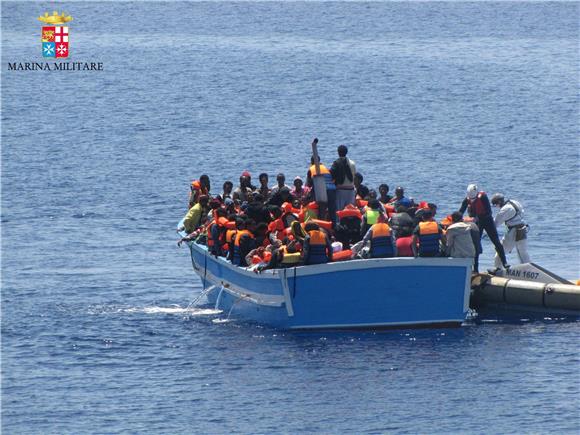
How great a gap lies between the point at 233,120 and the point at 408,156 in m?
12.6

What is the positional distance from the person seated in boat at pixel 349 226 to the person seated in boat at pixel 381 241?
145cm

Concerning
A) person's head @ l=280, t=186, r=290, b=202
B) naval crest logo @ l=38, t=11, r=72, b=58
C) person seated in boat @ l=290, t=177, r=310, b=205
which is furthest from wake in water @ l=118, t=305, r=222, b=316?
naval crest logo @ l=38, t=11, r=72, b=58

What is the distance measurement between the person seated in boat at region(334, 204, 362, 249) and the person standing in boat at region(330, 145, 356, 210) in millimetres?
792

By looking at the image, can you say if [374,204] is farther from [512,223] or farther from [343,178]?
[512,223]

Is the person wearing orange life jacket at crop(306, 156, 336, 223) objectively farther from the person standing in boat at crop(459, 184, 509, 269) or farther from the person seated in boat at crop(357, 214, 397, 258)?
the person standing in boat at crop(459, 184, 509, 269)

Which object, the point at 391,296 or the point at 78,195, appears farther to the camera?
the point at 78,195

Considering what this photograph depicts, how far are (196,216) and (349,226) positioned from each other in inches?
191

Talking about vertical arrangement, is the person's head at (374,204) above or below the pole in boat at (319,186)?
below

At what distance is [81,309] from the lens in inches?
1400

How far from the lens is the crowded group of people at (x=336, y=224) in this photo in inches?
1195

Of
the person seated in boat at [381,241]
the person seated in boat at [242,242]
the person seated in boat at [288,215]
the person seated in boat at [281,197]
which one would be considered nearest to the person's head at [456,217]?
the person seated in boat at [381,241]

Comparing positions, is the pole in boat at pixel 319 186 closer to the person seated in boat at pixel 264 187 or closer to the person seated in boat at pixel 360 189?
the person seated in boat at pixel 360 189

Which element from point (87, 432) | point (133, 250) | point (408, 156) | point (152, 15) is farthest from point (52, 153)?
point (152, 15)

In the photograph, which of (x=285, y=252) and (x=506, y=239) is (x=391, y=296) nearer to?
(x=285, y=252)
